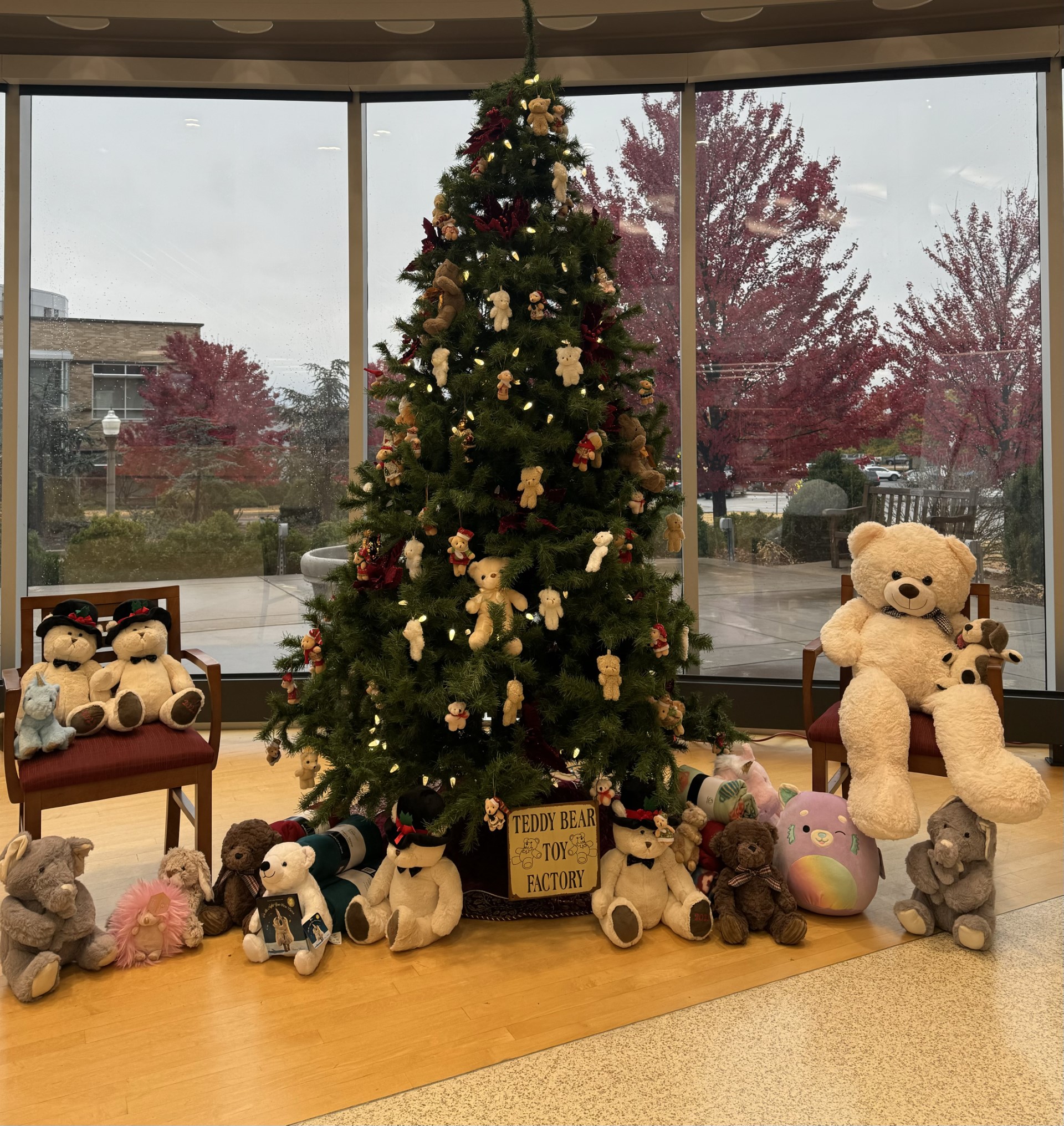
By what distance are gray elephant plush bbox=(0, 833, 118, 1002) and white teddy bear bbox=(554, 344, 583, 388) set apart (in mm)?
1695

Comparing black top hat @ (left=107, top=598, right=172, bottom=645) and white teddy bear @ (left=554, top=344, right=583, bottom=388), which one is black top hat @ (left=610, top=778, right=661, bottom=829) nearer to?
white teddy bear @ (left=554, top=344, right=583, bottom=388)

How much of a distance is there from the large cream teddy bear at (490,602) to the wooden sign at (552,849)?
0.43 meters

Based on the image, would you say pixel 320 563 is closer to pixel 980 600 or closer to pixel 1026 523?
pixel 980 600

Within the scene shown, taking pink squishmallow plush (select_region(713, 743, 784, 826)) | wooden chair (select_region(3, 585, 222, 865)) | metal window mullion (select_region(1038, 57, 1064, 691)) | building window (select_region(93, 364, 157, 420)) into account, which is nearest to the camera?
wooden chair (select_region(3, 585, 222, 865))

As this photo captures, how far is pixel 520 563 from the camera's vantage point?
7.93 feet

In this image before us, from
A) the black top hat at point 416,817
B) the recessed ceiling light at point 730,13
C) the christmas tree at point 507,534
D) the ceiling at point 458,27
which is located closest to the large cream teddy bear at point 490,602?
the christmas tree at point 507,534

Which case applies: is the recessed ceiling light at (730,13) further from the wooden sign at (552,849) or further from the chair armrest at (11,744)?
the chair armrest at (11,744)

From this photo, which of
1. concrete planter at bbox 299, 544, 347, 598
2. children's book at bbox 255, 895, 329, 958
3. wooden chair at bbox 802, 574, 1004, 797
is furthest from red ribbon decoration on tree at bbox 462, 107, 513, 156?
Answer: concrete planter at bbox 299, 544, 347, 598

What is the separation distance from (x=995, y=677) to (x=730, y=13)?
299 centimetres

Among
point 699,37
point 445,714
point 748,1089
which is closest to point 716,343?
point 699,37

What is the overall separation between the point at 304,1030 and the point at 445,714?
0.77 metres

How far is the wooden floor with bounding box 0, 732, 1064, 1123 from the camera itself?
71.9 inches

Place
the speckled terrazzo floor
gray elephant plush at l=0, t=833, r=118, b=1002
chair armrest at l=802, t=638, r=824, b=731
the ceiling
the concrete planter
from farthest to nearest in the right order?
the concrete planter, the ceiling, chair armrest at l=802, t=638, r=824, b=731, gray elephant plush at l=0, t=833, r=118, b=1002, the speckled terrazzo floor

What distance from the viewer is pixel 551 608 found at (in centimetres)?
242
